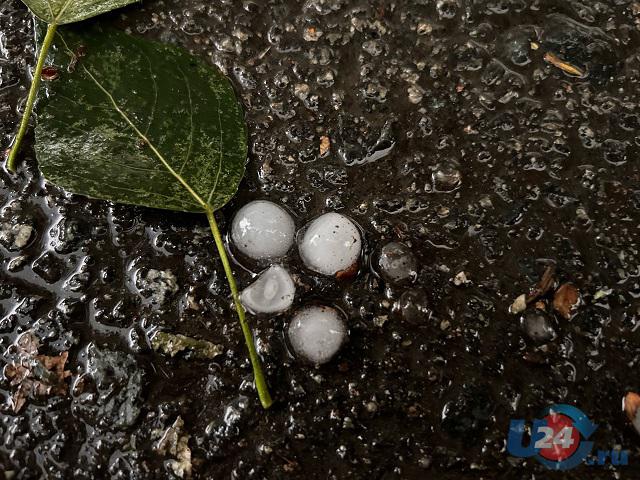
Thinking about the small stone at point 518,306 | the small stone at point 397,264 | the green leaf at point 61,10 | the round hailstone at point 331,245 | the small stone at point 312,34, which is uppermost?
the green leaf at point 61,10

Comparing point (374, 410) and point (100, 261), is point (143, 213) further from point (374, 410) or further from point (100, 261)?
point (374, 410)

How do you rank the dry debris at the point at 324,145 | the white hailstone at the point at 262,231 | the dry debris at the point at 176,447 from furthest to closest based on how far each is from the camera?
the dry debris at the point at 324,145
the white hailstone at the point at 262,231
the dry debris at the point at 176,447

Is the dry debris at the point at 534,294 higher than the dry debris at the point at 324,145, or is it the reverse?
the dry debris at the point at 324,145

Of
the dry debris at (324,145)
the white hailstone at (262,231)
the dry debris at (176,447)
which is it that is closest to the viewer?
the dry debris at (176,447)

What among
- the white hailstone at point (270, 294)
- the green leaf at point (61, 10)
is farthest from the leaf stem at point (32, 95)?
the white hailstone at point (270, 294)

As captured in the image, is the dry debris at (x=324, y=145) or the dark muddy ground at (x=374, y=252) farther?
the dry debris at (x=324, y=145)

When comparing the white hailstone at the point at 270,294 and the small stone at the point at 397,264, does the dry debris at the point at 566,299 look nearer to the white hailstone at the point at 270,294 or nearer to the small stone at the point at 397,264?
the small stone at the point at 397,264

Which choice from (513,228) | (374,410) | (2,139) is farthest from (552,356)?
(2,139)

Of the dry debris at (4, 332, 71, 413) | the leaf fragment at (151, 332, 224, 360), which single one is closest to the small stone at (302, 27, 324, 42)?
the leaf fragment at (151, 332, 224, 360)
